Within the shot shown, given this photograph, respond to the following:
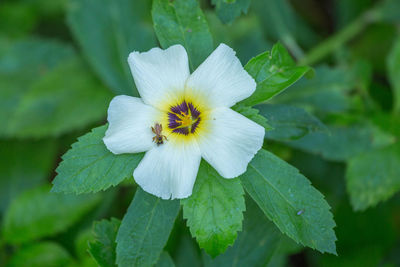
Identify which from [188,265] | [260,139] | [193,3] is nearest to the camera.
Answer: [260,139]

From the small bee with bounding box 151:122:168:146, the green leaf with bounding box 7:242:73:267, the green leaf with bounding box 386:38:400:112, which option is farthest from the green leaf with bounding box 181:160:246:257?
the green leaf with bounding box 386:38:400:112

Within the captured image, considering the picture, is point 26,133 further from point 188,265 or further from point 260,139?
point 260,139

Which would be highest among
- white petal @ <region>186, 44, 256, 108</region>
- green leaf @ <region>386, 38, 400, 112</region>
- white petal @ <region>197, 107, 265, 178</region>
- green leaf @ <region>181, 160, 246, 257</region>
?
white petal @ <region>186, 44, 256, 108</region>

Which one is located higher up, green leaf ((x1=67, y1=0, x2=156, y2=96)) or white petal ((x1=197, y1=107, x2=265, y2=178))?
green leaf ((x1=67, y1=0, x2=156, y2=96))

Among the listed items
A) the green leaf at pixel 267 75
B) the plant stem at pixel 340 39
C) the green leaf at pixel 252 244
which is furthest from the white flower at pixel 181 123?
the plant stem at pixel 340 39

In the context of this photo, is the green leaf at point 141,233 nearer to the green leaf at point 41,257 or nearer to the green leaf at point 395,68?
the green leaf at point 41,257

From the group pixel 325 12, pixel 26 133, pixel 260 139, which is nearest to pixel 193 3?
pixel 260 139

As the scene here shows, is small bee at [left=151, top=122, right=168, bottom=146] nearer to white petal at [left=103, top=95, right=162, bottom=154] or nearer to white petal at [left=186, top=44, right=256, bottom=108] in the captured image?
white petal at [left=103, top=95, right=162, bottom=154]
